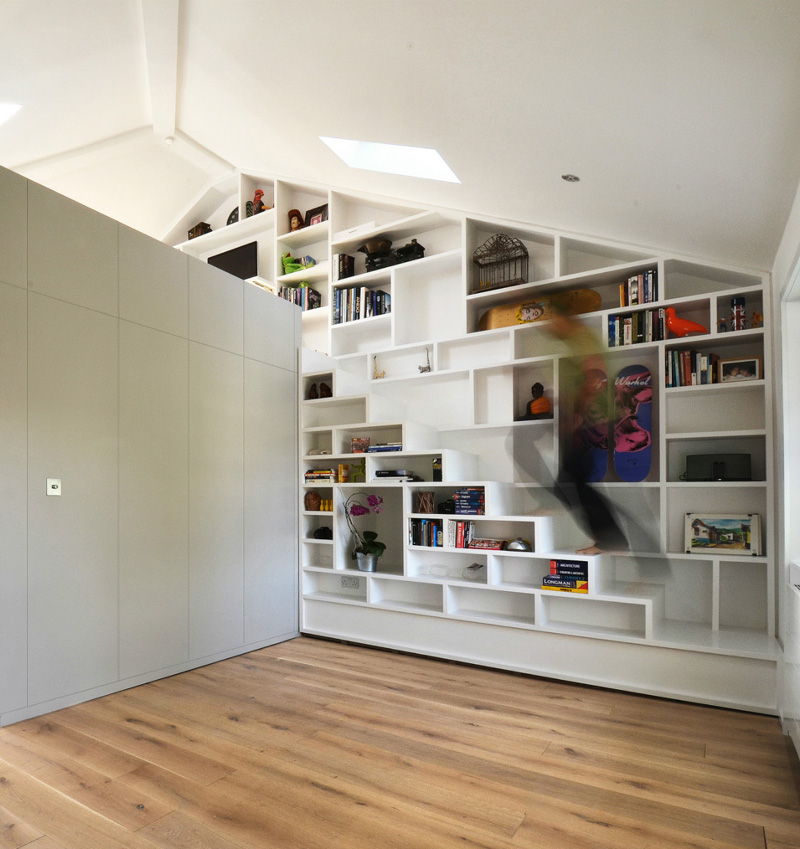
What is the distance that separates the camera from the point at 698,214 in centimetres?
324

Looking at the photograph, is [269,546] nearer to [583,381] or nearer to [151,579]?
[151,579]

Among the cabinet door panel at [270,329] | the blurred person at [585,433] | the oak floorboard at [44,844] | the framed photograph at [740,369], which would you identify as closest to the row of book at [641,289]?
the framed photograph at [740,369]

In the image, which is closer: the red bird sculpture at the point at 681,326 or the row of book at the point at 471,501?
the red bird sculpture at the point at 681,326

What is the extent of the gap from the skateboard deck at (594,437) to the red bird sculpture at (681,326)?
673 mm

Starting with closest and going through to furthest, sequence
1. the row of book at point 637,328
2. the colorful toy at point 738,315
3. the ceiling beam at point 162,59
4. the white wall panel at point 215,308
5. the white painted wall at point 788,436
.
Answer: the white painted wall at point 788,436 → the ceiling beam at point 162,59 → the colorful toy at point 738,315 → the row of book at point 637,328 → the white wall panel at point 215,308

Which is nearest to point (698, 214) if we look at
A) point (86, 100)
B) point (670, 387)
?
point (670, 387)

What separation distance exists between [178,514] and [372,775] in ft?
6.95

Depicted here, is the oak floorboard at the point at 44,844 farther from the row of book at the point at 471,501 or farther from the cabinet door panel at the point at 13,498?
the row of book at the point at 471,501

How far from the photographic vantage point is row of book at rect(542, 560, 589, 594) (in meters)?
3.67

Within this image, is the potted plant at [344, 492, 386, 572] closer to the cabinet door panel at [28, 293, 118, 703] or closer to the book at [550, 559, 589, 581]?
the book at [550, 559, 589, 581]

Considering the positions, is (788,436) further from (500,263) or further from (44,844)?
(44,844)

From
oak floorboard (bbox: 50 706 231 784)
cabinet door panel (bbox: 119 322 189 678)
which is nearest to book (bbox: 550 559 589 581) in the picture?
oak floorboard (bbox: 50 706 231 784)

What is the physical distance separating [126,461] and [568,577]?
8.98ft

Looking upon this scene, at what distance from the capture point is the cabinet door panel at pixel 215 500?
13.2ft
